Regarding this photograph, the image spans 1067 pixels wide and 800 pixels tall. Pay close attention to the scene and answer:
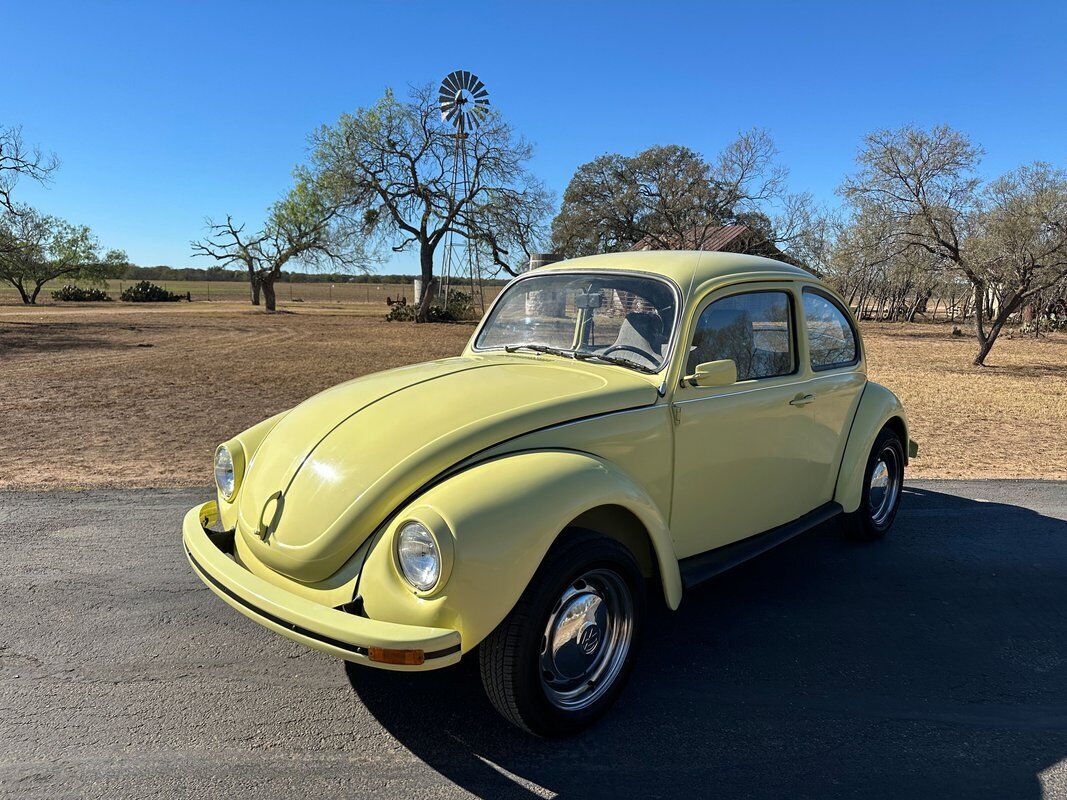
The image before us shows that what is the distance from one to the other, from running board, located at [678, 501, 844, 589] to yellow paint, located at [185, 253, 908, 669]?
5cm

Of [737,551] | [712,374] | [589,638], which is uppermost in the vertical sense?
[712,374]

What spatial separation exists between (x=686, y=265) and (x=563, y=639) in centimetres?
197

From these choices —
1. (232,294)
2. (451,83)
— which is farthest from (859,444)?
(232,294)

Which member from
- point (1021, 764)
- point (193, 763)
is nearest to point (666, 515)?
point (1021, 764)

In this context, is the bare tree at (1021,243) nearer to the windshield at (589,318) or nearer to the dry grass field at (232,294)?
the windshield at (589,318)

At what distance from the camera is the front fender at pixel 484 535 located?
91.6 inches

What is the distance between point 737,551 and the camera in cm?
357

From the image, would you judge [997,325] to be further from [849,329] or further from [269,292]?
[269,292]

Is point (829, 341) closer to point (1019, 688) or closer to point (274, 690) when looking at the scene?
point (1019, 688)

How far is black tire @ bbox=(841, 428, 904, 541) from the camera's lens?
469cm

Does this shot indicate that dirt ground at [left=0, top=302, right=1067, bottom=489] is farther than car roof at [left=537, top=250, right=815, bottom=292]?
Yes

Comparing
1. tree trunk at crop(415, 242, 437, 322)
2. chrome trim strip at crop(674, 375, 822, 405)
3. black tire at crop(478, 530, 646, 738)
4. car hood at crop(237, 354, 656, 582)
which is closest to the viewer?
black tire at crop(478, 530, 646, 738)

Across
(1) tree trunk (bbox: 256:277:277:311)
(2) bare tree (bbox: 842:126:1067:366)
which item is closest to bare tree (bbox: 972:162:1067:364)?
(2) bare tree (bbox: 842:126:1067:366)

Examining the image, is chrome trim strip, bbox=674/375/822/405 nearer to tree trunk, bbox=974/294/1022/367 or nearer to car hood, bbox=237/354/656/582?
car hood, bbox=237/354/656/582
